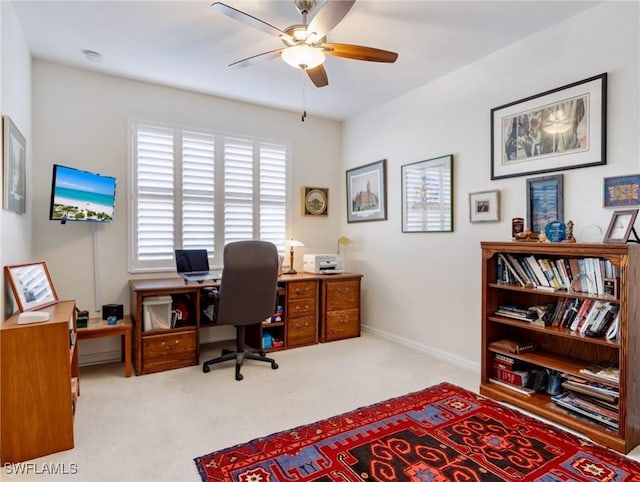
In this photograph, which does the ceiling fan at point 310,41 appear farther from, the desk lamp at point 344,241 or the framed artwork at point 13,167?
the desk lamp at point 344,241

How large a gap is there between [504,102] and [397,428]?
2668 mm

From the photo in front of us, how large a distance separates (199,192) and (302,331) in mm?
1929

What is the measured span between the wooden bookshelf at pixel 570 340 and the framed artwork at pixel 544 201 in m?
0.29

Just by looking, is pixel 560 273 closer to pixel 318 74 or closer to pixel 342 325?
pixel 318 74

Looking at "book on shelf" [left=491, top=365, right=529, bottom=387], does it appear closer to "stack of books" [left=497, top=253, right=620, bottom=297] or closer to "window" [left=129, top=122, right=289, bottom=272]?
"stack of books" [left=497, top=253, right=620, bottom=297]

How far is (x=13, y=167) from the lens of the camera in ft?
7.85

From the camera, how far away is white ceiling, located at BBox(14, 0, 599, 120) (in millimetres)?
2424

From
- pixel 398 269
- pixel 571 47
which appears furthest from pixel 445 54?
pixel 398 269

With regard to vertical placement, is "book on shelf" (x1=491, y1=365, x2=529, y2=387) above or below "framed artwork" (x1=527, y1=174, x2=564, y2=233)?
below

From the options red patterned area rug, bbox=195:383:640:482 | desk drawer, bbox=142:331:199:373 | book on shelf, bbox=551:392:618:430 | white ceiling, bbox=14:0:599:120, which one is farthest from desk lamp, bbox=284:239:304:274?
book on shelf, bbox=551:392:618:430

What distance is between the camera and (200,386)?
114 inches

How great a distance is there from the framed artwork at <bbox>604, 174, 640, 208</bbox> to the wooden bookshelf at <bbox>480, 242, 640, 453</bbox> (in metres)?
0.41

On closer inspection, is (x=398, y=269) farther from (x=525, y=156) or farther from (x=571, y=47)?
(x=571, y=47)

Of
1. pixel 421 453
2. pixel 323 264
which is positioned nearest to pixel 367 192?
pixel 323 264
